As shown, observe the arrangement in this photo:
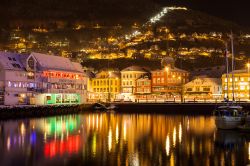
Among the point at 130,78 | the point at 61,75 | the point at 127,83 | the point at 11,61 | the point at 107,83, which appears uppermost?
the point at 11,61

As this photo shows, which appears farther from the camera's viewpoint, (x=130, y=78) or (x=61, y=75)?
(x=130, y=78)

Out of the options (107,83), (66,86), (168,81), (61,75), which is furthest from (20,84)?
(168,81)

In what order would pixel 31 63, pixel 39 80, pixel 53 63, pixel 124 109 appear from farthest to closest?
1. pixel 124 109
2. pixel 53 63
3. pixel 39 80
4. pixel 31 63

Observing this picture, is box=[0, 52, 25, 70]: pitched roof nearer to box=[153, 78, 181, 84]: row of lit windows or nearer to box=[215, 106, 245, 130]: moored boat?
box=[215, 106, 245, 130]: moored boat

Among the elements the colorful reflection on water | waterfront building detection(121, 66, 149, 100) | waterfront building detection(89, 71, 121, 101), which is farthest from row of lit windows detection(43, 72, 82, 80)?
the colorful reflection on water

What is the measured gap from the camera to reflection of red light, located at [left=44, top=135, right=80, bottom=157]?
4109 cm

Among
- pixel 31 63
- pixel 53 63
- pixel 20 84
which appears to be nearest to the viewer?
pixel 20 84

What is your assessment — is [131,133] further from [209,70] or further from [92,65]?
[92,65]

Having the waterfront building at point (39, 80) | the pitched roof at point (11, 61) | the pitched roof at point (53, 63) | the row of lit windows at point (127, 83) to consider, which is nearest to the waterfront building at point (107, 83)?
the row of lit windows at point (127, 83)

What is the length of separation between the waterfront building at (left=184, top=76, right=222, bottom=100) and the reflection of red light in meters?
86.7

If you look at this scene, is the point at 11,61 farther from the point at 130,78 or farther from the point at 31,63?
the point at 130,78

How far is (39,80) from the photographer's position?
106750 mm

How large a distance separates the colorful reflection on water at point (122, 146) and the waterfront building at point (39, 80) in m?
35.8

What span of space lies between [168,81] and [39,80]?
56.6m
